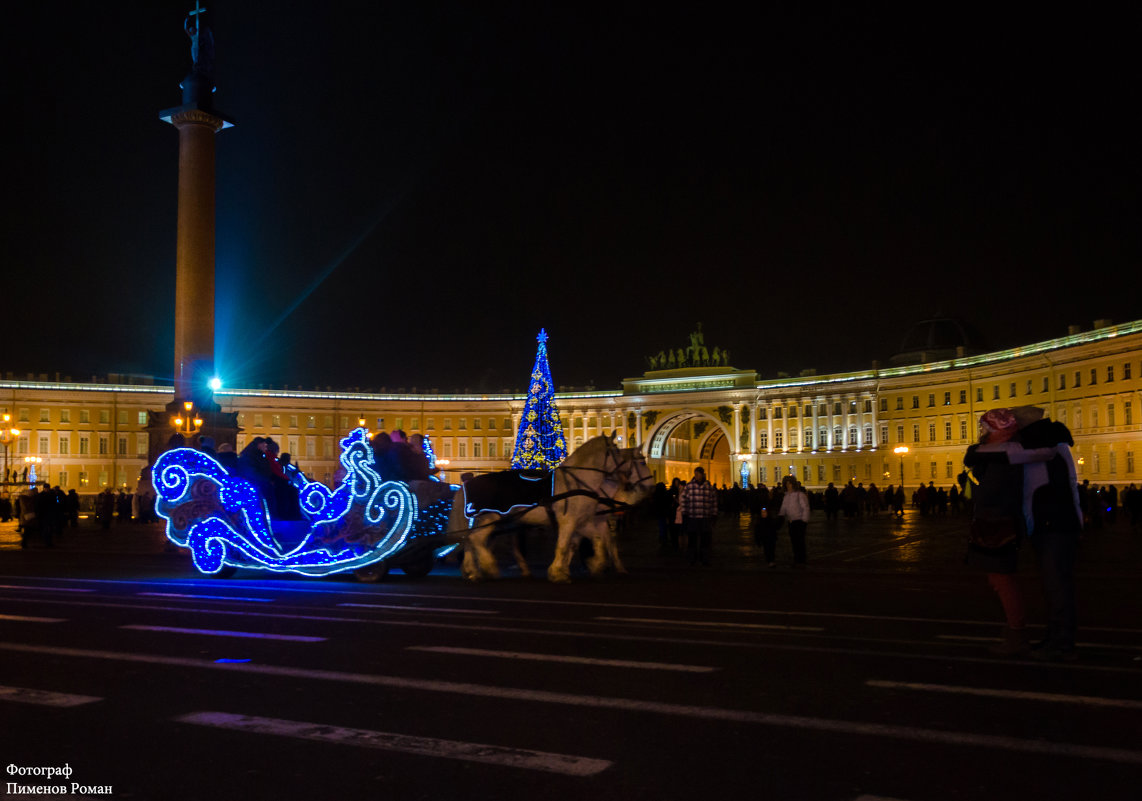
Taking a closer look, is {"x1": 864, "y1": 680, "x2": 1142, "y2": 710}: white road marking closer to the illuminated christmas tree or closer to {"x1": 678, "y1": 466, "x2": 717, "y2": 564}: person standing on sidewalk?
{"x1": 678, "y1": 466, "x2": 717, "y2": 564}: person standing on sidewalk

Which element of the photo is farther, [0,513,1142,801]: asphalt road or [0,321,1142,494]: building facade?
[0,321,1142,494]: building facade

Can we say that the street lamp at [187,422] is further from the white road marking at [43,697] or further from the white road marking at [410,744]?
the white road marking at [410,744]

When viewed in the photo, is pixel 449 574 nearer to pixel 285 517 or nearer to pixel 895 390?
pixel 285 517

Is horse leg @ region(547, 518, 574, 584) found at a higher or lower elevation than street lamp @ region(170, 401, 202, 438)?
lower

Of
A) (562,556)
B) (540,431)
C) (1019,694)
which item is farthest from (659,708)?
(540,431)

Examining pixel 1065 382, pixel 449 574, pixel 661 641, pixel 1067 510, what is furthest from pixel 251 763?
pixel 1065 382

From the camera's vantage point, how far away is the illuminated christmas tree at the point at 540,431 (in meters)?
56.8

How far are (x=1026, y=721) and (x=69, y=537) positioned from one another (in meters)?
31.7

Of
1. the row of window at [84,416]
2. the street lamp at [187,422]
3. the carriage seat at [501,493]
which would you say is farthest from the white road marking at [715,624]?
the row of window at [84,416]

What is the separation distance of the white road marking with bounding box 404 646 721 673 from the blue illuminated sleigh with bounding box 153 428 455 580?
6.72 m

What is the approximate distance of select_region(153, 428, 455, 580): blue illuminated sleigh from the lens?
15.4m

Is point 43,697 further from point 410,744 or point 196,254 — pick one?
point 196,254

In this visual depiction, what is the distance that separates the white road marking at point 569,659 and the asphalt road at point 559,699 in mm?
38

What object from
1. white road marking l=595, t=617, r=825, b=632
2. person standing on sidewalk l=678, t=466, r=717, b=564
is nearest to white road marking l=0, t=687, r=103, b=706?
white road marking l=595, t=617, r=825, b=632
